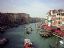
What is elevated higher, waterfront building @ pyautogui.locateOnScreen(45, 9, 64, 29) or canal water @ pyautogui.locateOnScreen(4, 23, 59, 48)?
waterfront building @ pyautogui.locateOnScreen(45, 9, 64, 29)

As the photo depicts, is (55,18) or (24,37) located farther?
(55,18)

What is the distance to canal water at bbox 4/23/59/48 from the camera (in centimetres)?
280

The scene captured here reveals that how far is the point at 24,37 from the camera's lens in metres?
2.84

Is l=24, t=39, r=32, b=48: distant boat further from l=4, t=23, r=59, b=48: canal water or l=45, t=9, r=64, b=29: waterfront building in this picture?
l=45, t=9, r=64, b=29: waterfront building

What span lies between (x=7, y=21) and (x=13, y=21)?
0.42ft

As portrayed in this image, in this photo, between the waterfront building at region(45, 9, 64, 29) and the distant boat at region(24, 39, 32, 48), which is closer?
the distant boat at region(24, 39, 32, 48)

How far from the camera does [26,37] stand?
9.31 feet

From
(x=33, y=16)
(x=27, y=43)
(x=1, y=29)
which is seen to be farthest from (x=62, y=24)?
(x=1, y=29)

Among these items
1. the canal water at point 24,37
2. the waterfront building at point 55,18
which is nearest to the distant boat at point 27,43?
the canal water at point 24,37

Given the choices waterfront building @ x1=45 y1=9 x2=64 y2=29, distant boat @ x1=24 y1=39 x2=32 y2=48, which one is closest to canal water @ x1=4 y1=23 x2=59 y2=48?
distant boat @ x1=24 y1=39 x2=32 y2=48

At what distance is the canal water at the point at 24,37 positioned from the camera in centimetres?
280

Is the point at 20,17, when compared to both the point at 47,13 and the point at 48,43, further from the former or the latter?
the point at 48,43

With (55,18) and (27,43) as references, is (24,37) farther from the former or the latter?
(55,18)

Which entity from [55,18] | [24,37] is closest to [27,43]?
[24,37]
